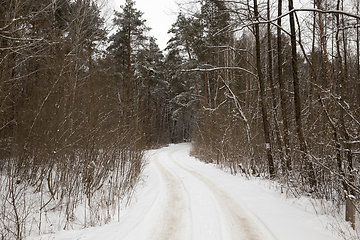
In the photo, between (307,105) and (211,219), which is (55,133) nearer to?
(211,219)

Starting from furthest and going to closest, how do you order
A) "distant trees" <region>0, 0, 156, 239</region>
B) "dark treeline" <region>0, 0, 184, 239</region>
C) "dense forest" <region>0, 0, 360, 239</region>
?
"distant trees" <region>0, 0, 156, 239</region> < "dark treeline" <region>0, 0, 184, 239</region> < "dense forest" <region>0, 0, 360, 239</region>

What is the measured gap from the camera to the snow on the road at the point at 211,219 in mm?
3379

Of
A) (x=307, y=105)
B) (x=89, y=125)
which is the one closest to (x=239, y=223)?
(x=89, y=125)

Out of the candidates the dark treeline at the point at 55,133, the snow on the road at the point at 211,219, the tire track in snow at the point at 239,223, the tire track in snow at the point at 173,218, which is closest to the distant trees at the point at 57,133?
the dark treeline at the point at 55,133

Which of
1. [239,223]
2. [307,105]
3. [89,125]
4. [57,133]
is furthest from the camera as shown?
[307,105]

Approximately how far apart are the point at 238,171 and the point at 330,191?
5333mm

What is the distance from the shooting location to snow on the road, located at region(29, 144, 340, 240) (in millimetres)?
3379

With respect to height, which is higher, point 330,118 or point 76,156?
point 330,118

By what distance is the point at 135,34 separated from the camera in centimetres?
1625

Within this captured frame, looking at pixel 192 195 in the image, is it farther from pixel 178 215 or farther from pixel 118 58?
pixel 118 58

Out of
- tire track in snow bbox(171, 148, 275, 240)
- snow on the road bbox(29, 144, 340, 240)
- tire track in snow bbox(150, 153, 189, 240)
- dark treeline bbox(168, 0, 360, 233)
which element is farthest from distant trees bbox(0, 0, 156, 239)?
dark treeline bbox(168, 0, 360, 233)

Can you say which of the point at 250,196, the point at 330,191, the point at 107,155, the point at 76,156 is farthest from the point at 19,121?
the point at 330,191

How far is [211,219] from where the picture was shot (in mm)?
4059

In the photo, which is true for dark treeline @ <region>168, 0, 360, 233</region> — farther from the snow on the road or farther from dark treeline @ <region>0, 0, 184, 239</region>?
dark treeline @ <region>0, 0, 184, 239</region>
